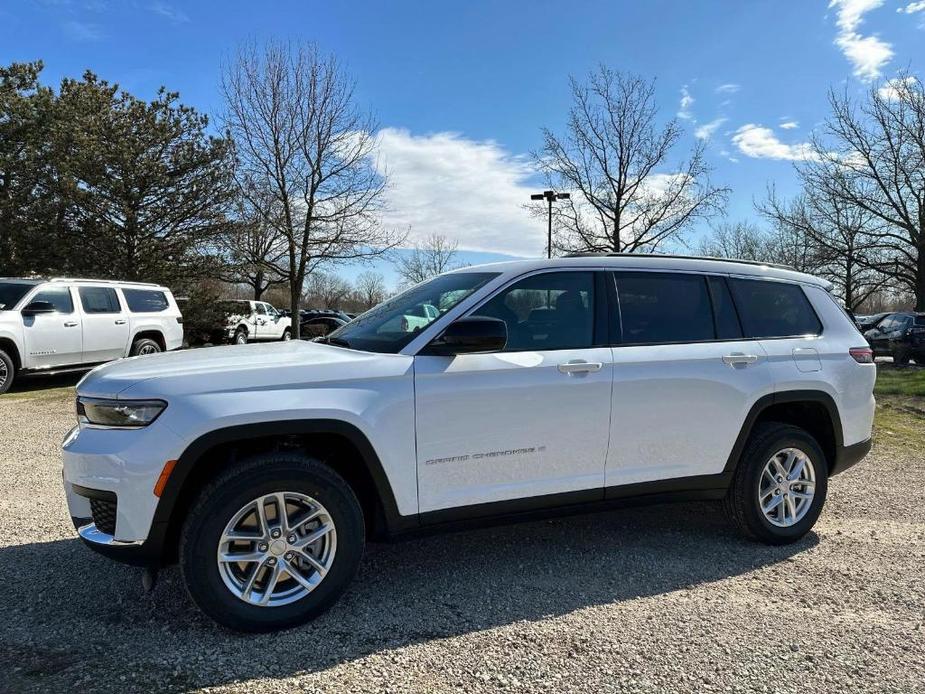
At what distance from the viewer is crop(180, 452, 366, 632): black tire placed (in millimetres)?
2779

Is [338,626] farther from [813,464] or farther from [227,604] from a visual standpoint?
[813,464]

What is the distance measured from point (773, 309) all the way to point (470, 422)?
7.88ft

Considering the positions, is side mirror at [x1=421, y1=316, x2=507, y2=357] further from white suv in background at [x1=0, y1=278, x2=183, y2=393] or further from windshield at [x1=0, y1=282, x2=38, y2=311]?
windshield at [x1=0, y1=282, x2=38, y2=311]

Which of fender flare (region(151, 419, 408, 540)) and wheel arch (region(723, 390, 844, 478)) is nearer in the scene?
fender flare (region(151, 419, 408, 540))

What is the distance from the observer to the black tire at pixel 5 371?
9625 mm

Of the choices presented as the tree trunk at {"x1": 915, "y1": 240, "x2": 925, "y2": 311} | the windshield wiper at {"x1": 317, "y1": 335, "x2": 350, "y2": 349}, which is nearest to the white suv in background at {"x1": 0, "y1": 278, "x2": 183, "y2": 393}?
the windshield wiper at {"x1": 317, "y1": 335, "x2": 350, "y2": 349}

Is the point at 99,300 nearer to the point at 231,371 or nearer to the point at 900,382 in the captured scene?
the point at 231,371

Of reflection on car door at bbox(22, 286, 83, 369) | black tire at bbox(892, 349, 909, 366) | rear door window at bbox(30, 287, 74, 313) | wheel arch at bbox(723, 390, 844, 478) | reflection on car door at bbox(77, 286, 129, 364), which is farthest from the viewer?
black tire at bbox(892, 349, 909, 366)

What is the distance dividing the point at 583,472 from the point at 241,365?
6.23 feet

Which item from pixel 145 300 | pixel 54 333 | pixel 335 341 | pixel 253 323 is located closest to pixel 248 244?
pixel 253 323

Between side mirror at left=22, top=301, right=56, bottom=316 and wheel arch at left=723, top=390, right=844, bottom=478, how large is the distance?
33.8 ft

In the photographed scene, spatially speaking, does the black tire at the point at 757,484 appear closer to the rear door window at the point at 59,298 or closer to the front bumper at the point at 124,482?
the front bumper at the point at 124,482

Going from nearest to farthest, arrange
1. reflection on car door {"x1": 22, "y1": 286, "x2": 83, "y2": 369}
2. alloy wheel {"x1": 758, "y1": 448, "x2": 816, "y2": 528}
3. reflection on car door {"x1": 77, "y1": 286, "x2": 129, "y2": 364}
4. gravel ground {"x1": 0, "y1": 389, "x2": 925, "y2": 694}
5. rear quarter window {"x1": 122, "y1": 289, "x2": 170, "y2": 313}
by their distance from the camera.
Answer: gravel ground {"x1": 0, "y1": 389, "x2": 925, "y2": 694} → alloy wheel {"x1": 758, "y1": 448, "x2": 816, "y2": 528} → reflection on car door {"x1": 22, "y1": 286, "x2": 83, "y2": 369} → reflection on car door {"x1": 77, "y1": 286, "x2": 129, "y2": 364} → rear quarter window {"x1": 122, "y1": 289, "x2": 170, "y2": 313}

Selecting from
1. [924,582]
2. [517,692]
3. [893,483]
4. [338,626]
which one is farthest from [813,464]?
[338,626]
